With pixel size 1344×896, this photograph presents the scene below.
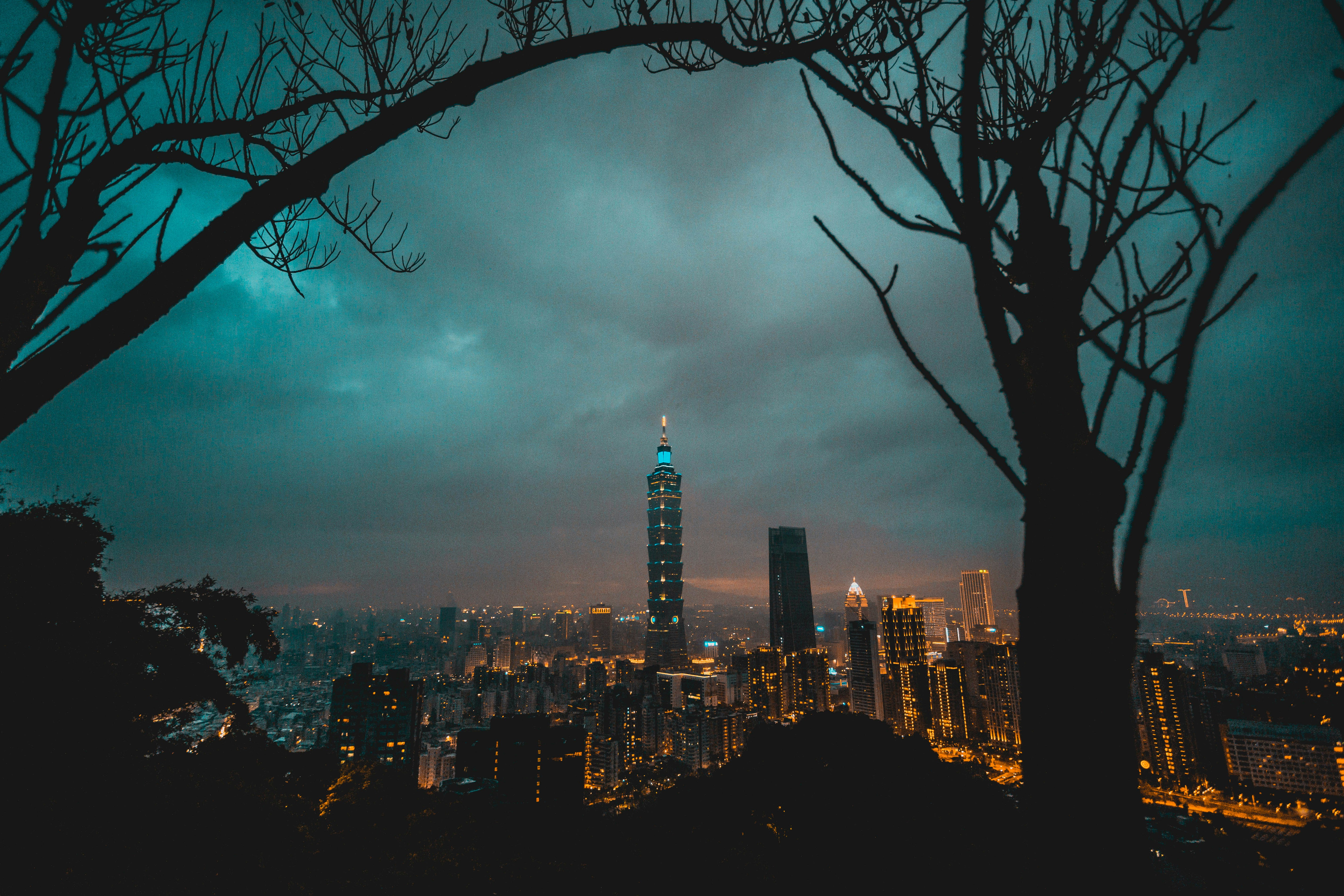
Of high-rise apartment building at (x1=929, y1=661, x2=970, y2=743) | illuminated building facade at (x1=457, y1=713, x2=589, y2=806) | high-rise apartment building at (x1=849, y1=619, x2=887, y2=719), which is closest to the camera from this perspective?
illuminated building facade at (x1=457, y1=713, x2=589, y2=806)

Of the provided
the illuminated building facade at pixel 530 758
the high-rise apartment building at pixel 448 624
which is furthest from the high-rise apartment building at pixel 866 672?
the high-rise apartment building at pixel 448 624

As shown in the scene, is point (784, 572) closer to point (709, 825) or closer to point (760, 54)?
point (709, 825)

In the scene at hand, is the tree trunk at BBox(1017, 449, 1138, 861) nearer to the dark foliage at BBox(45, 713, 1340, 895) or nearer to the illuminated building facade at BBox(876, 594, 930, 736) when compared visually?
the dark foliage at BBox(45, 713, 1340, 895)

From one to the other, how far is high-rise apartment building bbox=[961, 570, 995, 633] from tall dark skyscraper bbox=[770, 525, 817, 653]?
2985 centimetres

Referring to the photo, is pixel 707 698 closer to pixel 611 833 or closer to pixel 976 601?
pixel 611 833

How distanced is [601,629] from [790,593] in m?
34.7

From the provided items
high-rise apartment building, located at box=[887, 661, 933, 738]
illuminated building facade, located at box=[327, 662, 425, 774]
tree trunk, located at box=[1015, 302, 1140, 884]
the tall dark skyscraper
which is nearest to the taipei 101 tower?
the tall dark skyscraper

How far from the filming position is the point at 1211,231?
652 millimetres

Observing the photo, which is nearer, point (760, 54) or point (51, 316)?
point (51, 316)

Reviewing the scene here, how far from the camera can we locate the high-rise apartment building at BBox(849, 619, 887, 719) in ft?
127

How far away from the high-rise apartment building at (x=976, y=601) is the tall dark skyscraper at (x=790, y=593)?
97.9ft

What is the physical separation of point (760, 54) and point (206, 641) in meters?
7.38

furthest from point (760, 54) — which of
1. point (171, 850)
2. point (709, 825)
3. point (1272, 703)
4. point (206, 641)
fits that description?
point (1272, 703)

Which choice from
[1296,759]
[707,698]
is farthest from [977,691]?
[707,698]
